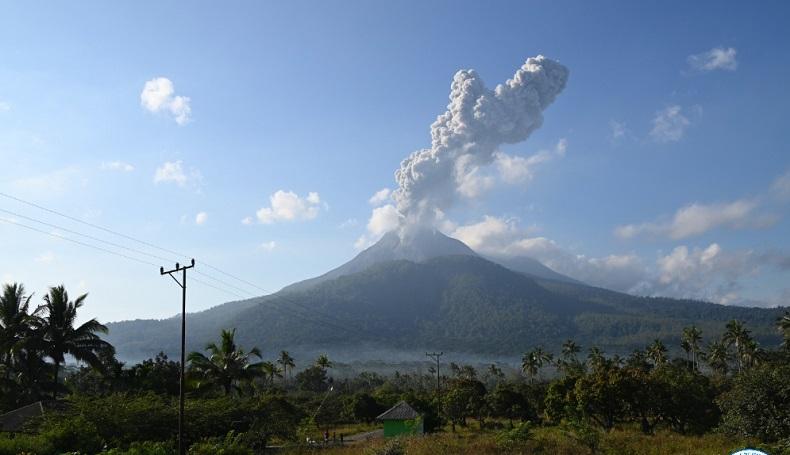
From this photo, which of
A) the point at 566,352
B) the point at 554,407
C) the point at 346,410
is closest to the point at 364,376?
the point at 566,352

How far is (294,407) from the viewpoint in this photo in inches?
1715

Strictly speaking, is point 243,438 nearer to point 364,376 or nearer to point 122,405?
point 122,405

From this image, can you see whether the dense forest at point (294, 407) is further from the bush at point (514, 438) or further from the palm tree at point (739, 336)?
the palm tree at point (739, 336)

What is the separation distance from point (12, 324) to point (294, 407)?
17.6 metres

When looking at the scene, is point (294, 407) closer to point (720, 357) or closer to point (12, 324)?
point (12, 324)

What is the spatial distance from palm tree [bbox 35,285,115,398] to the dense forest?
2.3 inches

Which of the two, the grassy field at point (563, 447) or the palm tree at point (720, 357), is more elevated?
the palm tree at point (720, 357)

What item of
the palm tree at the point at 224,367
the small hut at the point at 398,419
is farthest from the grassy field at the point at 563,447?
the palm tree at the point at 224,367

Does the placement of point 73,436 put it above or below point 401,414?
above

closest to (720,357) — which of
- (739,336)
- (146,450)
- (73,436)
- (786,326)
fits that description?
(739,336)

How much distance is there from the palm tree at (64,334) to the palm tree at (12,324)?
0.72m

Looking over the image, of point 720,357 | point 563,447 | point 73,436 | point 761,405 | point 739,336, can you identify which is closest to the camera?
point 563,447

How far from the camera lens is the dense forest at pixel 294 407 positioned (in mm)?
23875

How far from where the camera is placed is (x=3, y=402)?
3706 centimetres
